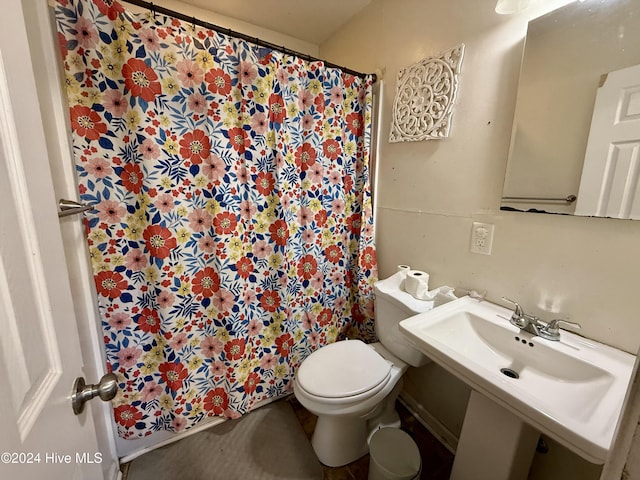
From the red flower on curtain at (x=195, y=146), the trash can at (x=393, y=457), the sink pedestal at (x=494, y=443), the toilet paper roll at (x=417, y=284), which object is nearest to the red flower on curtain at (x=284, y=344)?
the trash can at (x=393, y=457)

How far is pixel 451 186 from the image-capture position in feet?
4.04

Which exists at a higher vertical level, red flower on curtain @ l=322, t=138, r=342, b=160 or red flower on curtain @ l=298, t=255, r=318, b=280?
red flower on curtain @ l=322, t=138, r=342, b=160

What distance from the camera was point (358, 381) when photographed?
3.72ft

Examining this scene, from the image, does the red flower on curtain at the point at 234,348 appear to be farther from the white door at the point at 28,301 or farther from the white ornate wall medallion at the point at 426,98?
the white ornate wall medallion at the point at 426,98

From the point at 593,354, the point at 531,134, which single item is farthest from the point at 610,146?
the point at 593,354

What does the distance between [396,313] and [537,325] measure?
0.55 meters

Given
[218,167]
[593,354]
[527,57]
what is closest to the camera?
[593,354]

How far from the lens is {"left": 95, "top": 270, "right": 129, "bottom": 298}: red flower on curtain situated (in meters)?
1.05

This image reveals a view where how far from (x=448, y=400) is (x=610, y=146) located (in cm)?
125

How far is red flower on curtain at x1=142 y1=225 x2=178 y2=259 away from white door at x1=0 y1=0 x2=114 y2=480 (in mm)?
662

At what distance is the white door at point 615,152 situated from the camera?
74cm

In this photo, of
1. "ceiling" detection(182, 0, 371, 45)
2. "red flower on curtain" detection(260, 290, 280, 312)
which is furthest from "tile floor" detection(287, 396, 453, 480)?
"ceiling" detection(182, 0, 371, 45)

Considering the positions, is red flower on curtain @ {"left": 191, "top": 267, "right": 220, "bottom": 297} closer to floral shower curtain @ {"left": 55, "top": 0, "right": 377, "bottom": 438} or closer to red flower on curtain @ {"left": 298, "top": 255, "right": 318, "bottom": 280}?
floral shower curtain @ {"left": 55, "top": 0, "right": 377, "bottom": 438}

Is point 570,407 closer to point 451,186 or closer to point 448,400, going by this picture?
point 448,400
